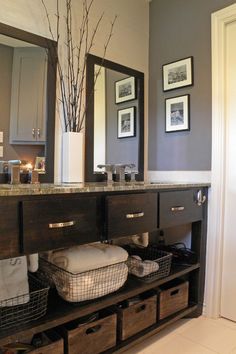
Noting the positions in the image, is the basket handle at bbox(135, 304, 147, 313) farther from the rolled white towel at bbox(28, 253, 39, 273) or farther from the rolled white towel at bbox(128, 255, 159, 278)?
the rolled white towel at bbox(28, 253, 39, 273)

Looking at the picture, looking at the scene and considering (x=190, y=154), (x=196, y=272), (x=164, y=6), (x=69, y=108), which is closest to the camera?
(x=69, y=108)

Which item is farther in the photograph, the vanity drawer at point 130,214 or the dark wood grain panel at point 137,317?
the dark wood grain panel at point 137,317

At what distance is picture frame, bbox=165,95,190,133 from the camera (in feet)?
6.77

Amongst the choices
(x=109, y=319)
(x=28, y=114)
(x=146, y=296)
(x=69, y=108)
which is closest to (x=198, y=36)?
(x=69, y=108)

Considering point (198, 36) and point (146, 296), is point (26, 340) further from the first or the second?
point (198, 36)

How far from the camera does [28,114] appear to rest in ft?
5.36

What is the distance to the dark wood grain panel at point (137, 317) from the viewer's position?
1456 millimetres

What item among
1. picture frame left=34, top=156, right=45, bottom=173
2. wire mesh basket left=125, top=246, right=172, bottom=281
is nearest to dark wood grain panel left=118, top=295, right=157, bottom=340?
wire mesh basket left=125, top=246, right=172, bottom=281

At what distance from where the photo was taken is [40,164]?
167 cm

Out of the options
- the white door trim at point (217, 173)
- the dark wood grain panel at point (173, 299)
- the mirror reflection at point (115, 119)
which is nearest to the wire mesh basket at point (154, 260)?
the dark wood grain panel at point (173, 299)

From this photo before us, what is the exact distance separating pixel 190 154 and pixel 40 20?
4.29 ft

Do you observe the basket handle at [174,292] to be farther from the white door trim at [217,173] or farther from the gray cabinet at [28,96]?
the gray cabinet at [28,96]

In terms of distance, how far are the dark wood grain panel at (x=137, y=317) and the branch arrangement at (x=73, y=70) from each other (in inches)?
43.0

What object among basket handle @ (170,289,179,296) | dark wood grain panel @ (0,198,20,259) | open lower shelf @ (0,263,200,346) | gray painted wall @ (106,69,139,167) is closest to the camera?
dark wood grain panel @ (0,198,20,259)
